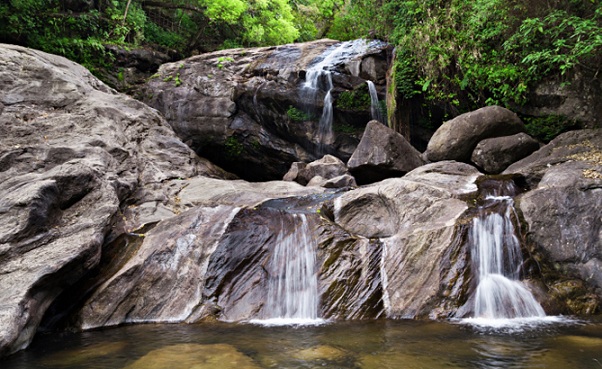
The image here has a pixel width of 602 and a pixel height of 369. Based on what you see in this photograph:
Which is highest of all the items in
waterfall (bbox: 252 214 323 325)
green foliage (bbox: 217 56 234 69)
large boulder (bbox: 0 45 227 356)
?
green foliage (bbox: 217 56 234 69)

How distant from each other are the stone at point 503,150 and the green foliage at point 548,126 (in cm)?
93

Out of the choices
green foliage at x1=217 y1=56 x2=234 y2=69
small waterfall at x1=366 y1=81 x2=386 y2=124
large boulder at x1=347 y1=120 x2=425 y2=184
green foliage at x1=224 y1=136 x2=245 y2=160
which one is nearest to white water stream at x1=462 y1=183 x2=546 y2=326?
large boulder at x1=347 y1=120 x2=425 y2=184

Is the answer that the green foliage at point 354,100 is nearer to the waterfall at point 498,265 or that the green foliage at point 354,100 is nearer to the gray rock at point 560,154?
the gray rock at point 560,154

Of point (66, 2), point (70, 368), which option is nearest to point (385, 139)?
point (70, 368)

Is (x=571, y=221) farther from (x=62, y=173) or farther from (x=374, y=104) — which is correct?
(x=374, y=104)

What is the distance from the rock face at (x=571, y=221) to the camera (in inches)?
240

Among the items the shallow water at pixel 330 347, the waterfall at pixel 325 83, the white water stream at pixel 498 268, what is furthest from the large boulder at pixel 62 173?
the white water stream at pixel 498 268

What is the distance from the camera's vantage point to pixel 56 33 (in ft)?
52.4

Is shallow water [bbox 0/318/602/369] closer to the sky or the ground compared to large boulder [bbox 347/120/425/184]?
closer to the ground

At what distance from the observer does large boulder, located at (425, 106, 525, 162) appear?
10.1 metres

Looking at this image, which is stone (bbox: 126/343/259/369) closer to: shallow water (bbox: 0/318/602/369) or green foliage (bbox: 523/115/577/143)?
shallow water (bbox: 0/318/602/369)

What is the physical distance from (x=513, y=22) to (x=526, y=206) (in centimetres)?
561

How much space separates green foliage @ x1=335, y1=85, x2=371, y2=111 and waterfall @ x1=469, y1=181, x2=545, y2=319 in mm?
8166

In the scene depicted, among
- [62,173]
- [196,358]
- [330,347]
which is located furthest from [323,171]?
[196,358]
